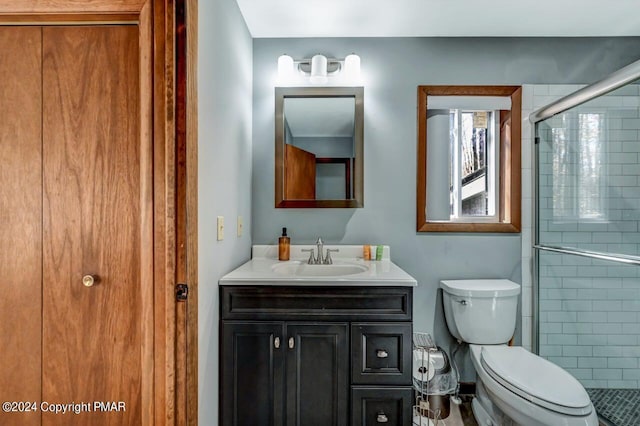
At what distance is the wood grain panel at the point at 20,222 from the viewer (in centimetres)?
118

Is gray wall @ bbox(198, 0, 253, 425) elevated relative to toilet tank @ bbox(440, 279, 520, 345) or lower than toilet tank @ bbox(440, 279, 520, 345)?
elevated

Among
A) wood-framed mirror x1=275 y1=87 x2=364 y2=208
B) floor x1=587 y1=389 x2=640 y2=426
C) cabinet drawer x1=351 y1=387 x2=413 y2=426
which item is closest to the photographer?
cabinet drawer x1=351 y1=387 x2=413 y2=426

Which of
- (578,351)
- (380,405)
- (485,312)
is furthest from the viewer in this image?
(578,351)

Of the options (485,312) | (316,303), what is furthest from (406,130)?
(316,303)

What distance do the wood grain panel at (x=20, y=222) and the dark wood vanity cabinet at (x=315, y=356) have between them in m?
0.66

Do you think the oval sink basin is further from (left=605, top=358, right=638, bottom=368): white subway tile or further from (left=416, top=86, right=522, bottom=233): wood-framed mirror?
(left=605, top=358, right=638, bottom=368): white subway tile

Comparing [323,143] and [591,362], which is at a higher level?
[323,143]

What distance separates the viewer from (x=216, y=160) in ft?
5.00

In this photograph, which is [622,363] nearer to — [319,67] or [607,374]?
[607,374]

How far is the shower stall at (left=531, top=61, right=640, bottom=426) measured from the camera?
6.09 feet

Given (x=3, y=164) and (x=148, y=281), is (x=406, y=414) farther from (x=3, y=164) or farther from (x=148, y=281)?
(x=3, y=164)

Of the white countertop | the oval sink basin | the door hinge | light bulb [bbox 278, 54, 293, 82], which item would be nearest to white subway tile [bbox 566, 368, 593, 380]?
the white countertop

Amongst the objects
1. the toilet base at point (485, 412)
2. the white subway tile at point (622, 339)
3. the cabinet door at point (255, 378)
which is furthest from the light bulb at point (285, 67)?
the white subway tile at point (622, 339)

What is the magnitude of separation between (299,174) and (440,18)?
121 centimetres
